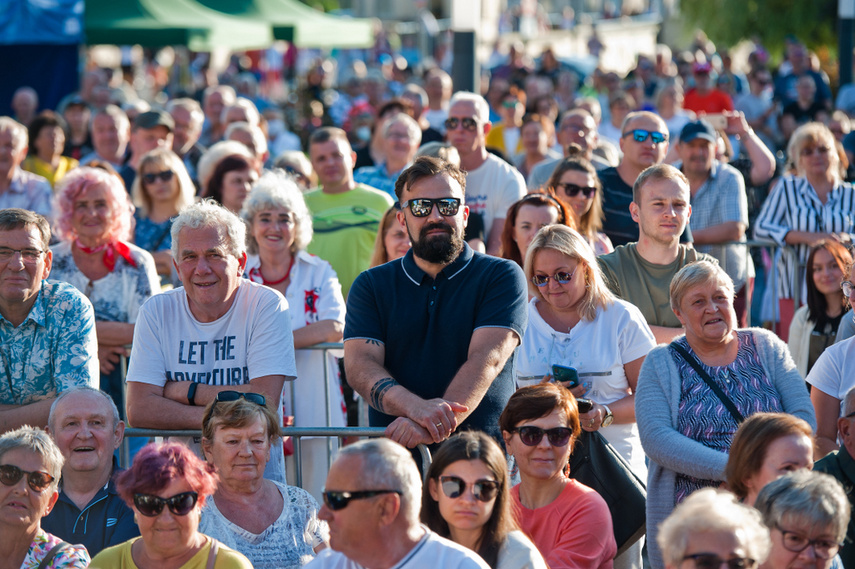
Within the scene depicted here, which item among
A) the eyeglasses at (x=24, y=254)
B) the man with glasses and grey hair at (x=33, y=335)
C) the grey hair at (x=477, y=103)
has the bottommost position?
the man with glasses and grey hair at (x=33, y=335)

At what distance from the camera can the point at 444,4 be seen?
1891 inches

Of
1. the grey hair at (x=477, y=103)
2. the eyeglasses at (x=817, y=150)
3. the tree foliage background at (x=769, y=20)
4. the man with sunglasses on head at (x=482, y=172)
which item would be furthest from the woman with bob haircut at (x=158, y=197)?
the tree foliage background at (x=769, y=20)

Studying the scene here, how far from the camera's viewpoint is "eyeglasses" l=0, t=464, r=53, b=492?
4.02 m

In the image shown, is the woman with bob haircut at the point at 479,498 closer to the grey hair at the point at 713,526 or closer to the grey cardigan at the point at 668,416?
the grey hair at the point at 713,526

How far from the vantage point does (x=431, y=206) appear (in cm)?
462

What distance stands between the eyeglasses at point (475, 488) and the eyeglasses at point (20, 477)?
139 cm

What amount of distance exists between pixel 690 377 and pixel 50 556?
2.50 meters

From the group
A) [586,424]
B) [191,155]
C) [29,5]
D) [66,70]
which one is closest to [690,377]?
[586,424]

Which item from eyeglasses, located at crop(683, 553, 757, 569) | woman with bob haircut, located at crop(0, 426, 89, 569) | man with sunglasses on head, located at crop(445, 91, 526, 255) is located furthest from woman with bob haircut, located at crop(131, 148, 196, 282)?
eyeglasses, located at crop(683, 553, 757, 569)

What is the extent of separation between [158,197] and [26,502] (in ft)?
12.0

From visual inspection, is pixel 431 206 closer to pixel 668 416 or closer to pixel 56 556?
pixel 668 416

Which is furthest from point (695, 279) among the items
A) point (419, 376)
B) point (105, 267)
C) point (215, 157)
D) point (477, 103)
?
point (215, 157)

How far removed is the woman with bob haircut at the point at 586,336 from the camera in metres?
5.04

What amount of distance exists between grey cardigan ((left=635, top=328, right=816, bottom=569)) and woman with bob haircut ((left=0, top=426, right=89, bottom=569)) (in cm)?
215
